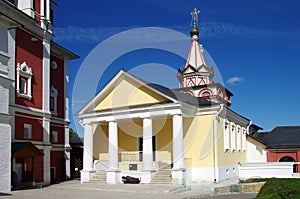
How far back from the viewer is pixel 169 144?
24312 millimetres

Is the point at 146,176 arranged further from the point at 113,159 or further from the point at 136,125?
the point at 136,125

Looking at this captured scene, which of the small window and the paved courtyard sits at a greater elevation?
the small window

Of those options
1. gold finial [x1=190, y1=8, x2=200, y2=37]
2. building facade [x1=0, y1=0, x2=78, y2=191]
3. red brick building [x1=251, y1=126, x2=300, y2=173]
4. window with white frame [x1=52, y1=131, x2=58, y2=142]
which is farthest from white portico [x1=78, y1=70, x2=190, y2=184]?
gold finial [x1=190, y1=8, x2=200, y2=37]

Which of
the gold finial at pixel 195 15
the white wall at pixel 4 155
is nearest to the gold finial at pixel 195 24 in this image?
the gold finial at pixel 195 15

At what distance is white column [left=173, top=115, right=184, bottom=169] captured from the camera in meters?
20.9

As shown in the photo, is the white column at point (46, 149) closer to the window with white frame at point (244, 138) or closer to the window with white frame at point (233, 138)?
the window with white frame at point (233, 138)

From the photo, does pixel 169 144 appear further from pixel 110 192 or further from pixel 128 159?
pixel 110 192

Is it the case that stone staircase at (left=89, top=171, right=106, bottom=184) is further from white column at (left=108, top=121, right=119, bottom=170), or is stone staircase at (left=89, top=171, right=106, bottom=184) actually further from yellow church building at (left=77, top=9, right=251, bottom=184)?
white column at (left=108, top=121, right=119, bottom=170)

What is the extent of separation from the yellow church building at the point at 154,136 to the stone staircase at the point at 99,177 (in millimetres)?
26

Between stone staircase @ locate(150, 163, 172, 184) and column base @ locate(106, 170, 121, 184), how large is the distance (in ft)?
8.10

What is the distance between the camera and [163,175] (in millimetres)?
21469

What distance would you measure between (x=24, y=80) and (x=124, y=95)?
20.4 feet

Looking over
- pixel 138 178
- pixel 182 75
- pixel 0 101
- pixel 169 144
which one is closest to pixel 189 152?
pixel 169 144

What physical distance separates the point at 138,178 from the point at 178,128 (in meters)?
3.96
